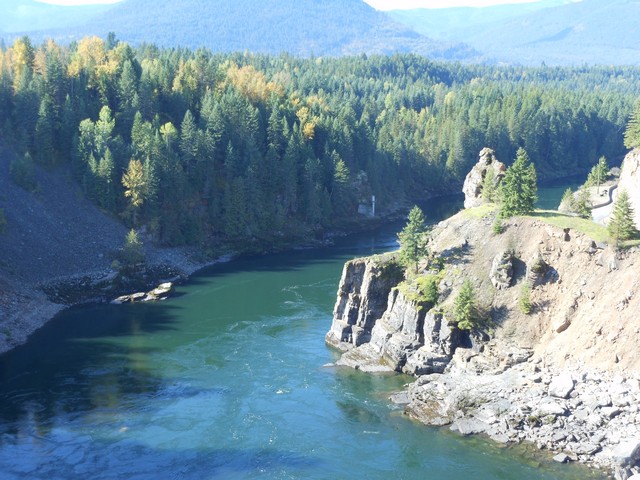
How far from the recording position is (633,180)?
89.1m

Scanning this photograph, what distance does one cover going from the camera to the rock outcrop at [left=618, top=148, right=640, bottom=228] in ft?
283

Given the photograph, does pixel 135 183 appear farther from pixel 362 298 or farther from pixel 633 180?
pixel 633 180

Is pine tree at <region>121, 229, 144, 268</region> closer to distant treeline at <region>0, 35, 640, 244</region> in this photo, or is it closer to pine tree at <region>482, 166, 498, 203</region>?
distant treeline at <region>0, 35, 640, 244</region>

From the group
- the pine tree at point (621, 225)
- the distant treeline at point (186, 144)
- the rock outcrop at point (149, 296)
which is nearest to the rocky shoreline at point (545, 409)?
the pine tree at point (621, 225)

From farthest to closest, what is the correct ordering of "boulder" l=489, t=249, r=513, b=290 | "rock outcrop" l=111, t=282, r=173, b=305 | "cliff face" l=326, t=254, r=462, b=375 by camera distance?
1. "rock outcrop" l=111, t=282, r=173, b=305
2. "boulder" l=489, t=249, r=513, b=290
3. "cliff face" l=326, t=254, r=462, b=375

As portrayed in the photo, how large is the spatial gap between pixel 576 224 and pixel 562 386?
19912 mm

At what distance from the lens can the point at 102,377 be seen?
75562 mm

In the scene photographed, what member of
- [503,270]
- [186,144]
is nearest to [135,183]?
[186,144]

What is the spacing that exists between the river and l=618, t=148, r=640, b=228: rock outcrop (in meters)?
35.1

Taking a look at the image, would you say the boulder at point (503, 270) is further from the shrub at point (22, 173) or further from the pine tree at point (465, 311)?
the shrub at point (22, 173)

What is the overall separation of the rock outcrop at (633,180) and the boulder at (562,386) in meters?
26.2

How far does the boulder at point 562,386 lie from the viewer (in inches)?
2507

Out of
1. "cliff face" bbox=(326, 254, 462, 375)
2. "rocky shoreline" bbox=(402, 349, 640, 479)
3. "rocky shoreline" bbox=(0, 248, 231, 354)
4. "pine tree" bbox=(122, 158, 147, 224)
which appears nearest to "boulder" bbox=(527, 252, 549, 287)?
"rocky shoreline" bbox=(402, 349, 640, 479)

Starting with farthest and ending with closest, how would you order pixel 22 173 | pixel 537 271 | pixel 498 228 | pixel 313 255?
1. pixel 313 255
2. pixel 22 173
3. pixel 498 228
4. pixel 537 271
